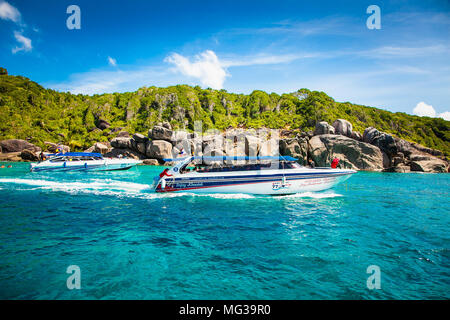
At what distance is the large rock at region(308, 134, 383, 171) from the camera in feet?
128

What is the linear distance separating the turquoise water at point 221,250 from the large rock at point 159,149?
1489 inches

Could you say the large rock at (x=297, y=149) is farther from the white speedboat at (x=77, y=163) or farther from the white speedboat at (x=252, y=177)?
the white speedboat at (x=77, y=163)

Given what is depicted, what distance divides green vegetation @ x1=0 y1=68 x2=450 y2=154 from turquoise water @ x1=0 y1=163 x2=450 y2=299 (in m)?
64.8

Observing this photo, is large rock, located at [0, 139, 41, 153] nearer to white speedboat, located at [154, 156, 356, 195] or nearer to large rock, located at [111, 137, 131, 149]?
large rock, located at [111, 137, 131, 149]

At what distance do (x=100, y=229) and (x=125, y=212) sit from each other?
260 centimetres

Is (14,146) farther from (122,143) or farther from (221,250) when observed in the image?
(221,250)

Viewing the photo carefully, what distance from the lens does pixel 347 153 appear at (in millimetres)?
39938

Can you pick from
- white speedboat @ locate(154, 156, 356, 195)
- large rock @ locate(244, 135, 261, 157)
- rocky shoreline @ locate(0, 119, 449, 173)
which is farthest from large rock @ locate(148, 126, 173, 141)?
white speedboat @ locate(154, 156, 356, 195)

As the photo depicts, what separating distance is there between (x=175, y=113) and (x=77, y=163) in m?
53.2

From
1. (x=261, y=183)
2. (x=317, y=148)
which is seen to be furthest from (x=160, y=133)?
(x=261, y=183)

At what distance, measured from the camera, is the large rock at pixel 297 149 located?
137 feet
